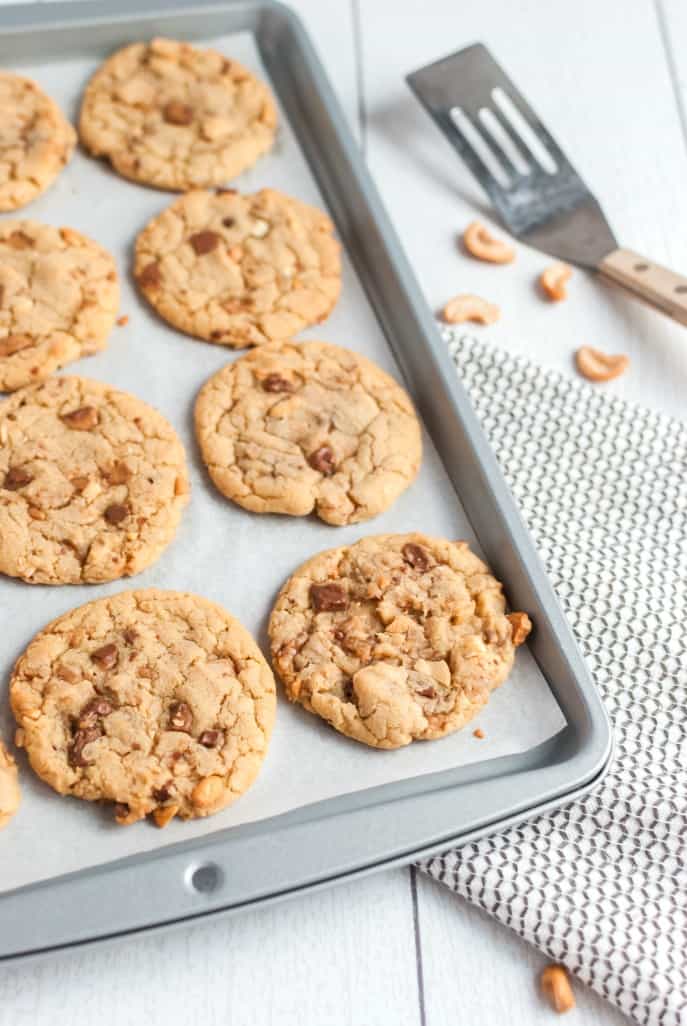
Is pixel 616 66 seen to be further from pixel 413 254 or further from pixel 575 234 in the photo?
pixel 413 254

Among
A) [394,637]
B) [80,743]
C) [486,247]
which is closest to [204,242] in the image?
[486,247]

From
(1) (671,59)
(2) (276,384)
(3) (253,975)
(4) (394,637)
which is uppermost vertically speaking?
(1) (671,59)

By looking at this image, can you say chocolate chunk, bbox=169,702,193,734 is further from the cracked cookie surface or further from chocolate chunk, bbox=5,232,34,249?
chocolate chunk, bbox=5,232,34,249

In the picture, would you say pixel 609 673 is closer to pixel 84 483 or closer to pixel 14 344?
pixel 84 483

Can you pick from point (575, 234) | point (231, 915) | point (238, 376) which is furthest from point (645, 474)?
point (231, 915)

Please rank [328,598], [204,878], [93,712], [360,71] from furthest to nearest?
[360,71]
[328,598]
[93,712]
[204,878]

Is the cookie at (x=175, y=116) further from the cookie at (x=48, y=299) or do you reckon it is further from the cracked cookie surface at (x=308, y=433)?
the cracked cookie surface at (x=308, y=433)

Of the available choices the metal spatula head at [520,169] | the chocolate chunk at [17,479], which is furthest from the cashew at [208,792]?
the metal spatula head at [520,169]

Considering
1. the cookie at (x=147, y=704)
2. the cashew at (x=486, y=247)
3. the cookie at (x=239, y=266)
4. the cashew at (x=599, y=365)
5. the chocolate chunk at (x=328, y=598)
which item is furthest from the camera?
the cashew at (x=486, y=247)
